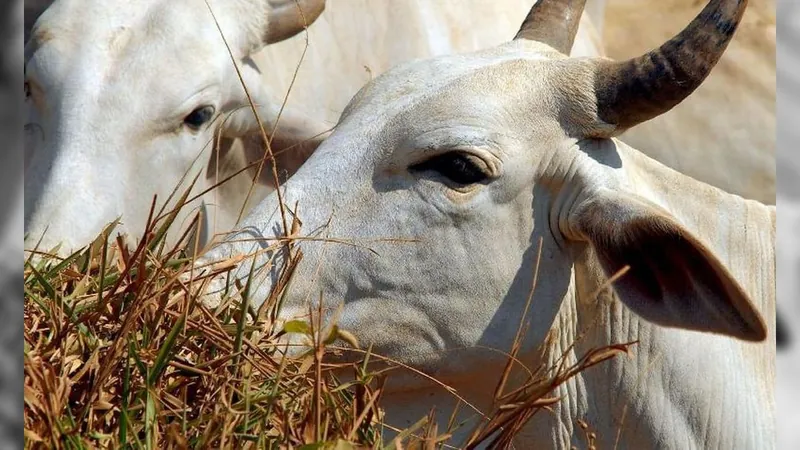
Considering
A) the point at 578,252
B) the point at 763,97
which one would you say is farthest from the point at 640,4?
the point at 578,252

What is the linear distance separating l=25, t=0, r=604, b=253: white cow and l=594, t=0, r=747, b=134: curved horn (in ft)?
5.41

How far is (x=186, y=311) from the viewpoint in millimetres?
2086

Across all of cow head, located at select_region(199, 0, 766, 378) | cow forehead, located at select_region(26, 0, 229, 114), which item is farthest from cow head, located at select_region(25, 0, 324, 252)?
cow head, located at select_region(199, 0, 766, 378)

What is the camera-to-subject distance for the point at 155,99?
4.65 metres

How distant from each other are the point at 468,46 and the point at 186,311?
3.92m

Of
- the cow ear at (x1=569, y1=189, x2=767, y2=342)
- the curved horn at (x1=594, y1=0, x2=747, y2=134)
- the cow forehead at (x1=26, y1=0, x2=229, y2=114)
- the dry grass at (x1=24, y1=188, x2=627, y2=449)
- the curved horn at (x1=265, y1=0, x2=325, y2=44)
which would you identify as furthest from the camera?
the curved horn at (x1=265, y1=0, x2=325, y2=44)

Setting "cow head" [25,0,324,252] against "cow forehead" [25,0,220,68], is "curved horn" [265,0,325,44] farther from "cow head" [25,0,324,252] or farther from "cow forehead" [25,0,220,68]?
"cow forehead" [25,0,220,68]

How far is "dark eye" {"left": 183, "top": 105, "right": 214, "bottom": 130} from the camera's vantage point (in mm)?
4816

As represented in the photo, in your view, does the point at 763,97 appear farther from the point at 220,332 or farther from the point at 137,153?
the point at 220,332

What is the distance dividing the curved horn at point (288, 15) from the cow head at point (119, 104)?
0.49ft

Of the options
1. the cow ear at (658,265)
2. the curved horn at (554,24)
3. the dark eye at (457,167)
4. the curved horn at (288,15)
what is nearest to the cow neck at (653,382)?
the cow ear at (658,265)

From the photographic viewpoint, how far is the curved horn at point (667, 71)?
9.08ft

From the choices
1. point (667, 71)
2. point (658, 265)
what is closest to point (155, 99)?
point (667, 71)

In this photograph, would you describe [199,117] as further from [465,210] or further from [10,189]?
[10,189]
